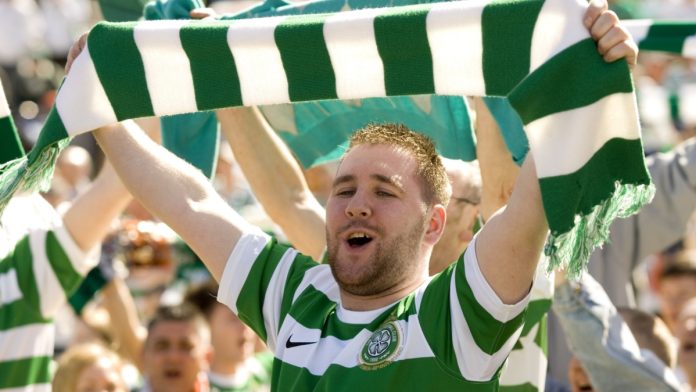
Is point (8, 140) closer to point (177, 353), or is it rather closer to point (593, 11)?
point (177, 353)

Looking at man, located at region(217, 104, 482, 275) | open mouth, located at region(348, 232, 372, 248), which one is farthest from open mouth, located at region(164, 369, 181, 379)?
open mouth, located at region(348, 232, 372, 248)

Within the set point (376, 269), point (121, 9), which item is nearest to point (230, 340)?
point (121, 9)

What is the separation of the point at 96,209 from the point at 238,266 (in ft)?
4.83

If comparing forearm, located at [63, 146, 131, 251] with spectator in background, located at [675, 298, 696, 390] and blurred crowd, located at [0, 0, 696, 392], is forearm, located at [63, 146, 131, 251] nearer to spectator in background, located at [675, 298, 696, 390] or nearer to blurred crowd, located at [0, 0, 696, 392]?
blurred crowd, located at [0, 0, 696, 392]

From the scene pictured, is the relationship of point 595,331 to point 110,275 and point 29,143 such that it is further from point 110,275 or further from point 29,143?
point 29,143

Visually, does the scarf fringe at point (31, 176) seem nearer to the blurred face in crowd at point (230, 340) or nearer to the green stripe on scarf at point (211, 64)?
the green stripe on scarf at point (211, 64)

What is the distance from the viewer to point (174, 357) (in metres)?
4.73

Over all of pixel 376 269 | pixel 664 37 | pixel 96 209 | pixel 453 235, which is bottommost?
pixel 96 209

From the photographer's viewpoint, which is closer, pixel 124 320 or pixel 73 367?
pixel 73 367

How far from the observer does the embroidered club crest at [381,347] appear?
8.64 ft

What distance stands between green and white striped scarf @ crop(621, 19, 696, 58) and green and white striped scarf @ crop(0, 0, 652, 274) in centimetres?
206

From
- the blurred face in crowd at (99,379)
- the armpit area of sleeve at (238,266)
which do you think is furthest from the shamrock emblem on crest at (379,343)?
the blurred face in crowd at (99,379)

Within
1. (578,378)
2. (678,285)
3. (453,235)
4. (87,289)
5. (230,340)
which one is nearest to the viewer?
(453,235)

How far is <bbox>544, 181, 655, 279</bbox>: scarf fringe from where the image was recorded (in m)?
2.40
